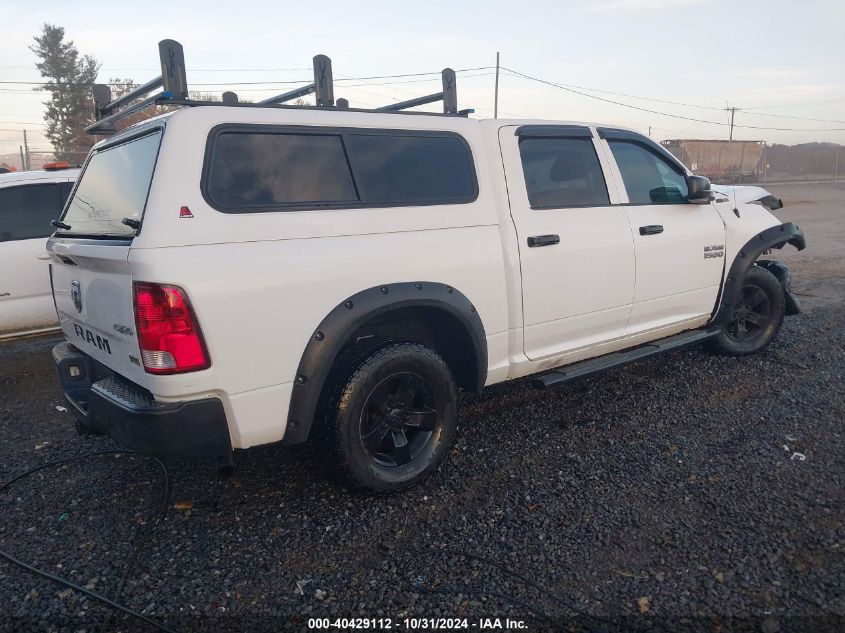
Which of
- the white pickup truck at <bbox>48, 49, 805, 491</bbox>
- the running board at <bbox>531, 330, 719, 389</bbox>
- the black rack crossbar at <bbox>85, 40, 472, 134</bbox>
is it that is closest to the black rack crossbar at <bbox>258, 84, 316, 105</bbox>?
the black rack crossbar at <bbox>85, 40, 472, 134</bbox>

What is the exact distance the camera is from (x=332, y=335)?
112 inches

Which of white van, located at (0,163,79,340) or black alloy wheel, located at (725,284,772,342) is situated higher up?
white van, located at (0,163,79,340)

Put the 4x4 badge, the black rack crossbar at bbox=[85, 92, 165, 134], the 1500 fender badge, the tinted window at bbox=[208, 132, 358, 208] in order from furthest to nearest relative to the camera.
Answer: the 1500 fender badge
the 4x4 badge
the black rack crossbar at bbox=[85, 92, 165, 134]
the tinted window at bbox=[208, 132, 358, 208]

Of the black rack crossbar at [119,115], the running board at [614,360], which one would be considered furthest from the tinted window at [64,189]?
A: the running board at [614,360]

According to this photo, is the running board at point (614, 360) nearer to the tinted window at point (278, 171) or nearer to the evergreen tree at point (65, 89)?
the tinted window at point (278, 171)

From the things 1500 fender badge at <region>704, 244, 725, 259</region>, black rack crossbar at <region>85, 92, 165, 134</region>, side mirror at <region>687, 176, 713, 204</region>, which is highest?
black rack crossbar at <region>85, 92, 165, 134</region>

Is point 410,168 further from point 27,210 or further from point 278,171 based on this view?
point 27,210

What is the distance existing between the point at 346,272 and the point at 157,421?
1.05m

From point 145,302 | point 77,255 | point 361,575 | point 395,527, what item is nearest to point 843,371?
point 395,527

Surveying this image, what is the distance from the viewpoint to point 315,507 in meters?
3.17

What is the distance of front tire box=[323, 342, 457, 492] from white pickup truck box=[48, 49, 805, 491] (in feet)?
0.04

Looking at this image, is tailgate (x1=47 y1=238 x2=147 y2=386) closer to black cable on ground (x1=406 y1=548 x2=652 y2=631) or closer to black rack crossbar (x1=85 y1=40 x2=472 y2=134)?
black rack crossbar (x1=85 y1=40 x2=472 y2=134)

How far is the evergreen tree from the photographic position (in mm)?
43156

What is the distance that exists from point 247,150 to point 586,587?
7.82 ft
